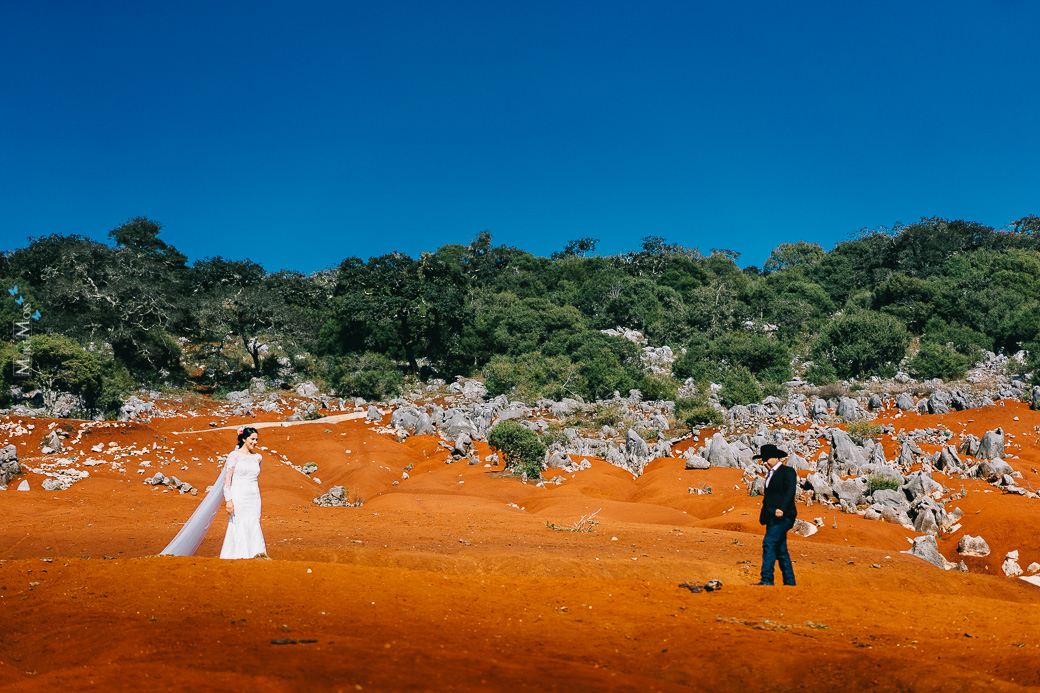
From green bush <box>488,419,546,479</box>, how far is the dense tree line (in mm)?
9805

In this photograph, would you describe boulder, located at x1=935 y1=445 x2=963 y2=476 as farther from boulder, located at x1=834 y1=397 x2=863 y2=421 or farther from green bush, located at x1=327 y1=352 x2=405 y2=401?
green bush, located at x1=327 y1=352 x2=405 y2=401

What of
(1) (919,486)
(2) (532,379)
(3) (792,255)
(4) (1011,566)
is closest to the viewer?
(4) (1011,566)

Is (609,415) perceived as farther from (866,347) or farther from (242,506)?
(242,506)

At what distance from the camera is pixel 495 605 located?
20.9 feet

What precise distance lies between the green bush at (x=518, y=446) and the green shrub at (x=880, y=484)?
8738 mm

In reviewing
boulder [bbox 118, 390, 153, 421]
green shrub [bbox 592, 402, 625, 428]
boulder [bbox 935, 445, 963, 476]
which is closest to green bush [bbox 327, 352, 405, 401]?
boulder [bbox 118, 390, 153, 421]

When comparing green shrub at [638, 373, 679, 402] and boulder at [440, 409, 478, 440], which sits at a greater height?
green shrub at [638, 373, 679, 402]

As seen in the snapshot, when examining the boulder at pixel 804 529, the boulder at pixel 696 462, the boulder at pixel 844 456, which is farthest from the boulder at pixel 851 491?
the boulder at pixel 696 462

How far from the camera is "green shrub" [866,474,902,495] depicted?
1478cm

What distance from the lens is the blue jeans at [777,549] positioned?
24.4ft

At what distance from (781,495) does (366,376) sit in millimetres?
27338

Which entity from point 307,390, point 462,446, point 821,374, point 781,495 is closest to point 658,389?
point 821,374

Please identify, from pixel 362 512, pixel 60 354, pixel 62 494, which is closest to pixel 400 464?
pixel 362 512

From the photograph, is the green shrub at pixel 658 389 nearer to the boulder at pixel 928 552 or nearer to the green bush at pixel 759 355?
the green bush at pixel 759 355
